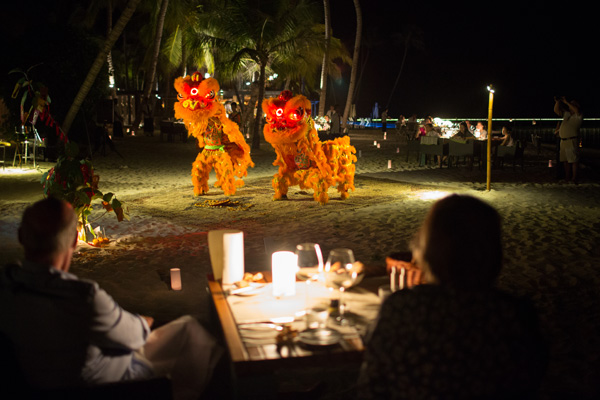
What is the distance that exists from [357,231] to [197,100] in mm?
3888

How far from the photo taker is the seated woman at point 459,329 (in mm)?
2018

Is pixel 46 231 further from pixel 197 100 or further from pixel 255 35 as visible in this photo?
pixel 255 35

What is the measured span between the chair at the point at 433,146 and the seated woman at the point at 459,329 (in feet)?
47.9

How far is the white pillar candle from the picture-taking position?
3.14 m

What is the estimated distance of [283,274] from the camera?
3.14 m

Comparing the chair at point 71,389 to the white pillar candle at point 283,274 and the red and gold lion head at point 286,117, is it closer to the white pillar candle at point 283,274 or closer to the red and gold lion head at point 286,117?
the white pillar candle at point 283,274

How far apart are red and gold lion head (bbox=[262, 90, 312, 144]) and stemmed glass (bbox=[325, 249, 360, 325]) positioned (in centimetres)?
723

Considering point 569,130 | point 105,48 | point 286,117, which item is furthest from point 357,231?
point 105,48

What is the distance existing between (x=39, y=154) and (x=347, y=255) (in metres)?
18.0

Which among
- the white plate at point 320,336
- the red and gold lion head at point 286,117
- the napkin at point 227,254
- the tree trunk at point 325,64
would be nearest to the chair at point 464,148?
the red and gold lion head at point 286,117

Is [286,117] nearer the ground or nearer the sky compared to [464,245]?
nearer the sky

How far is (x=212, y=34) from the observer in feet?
76.5

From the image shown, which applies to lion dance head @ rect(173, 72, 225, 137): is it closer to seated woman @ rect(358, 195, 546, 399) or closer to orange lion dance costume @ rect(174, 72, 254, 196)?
orange lion dance costume @ rect(174, 72, 254, 196)

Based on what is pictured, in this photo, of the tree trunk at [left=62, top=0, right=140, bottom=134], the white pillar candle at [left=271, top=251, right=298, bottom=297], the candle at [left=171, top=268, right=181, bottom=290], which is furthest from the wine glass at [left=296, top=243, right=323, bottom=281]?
the tree trunk at [left=62, top=0, right=140, bottom=134]
